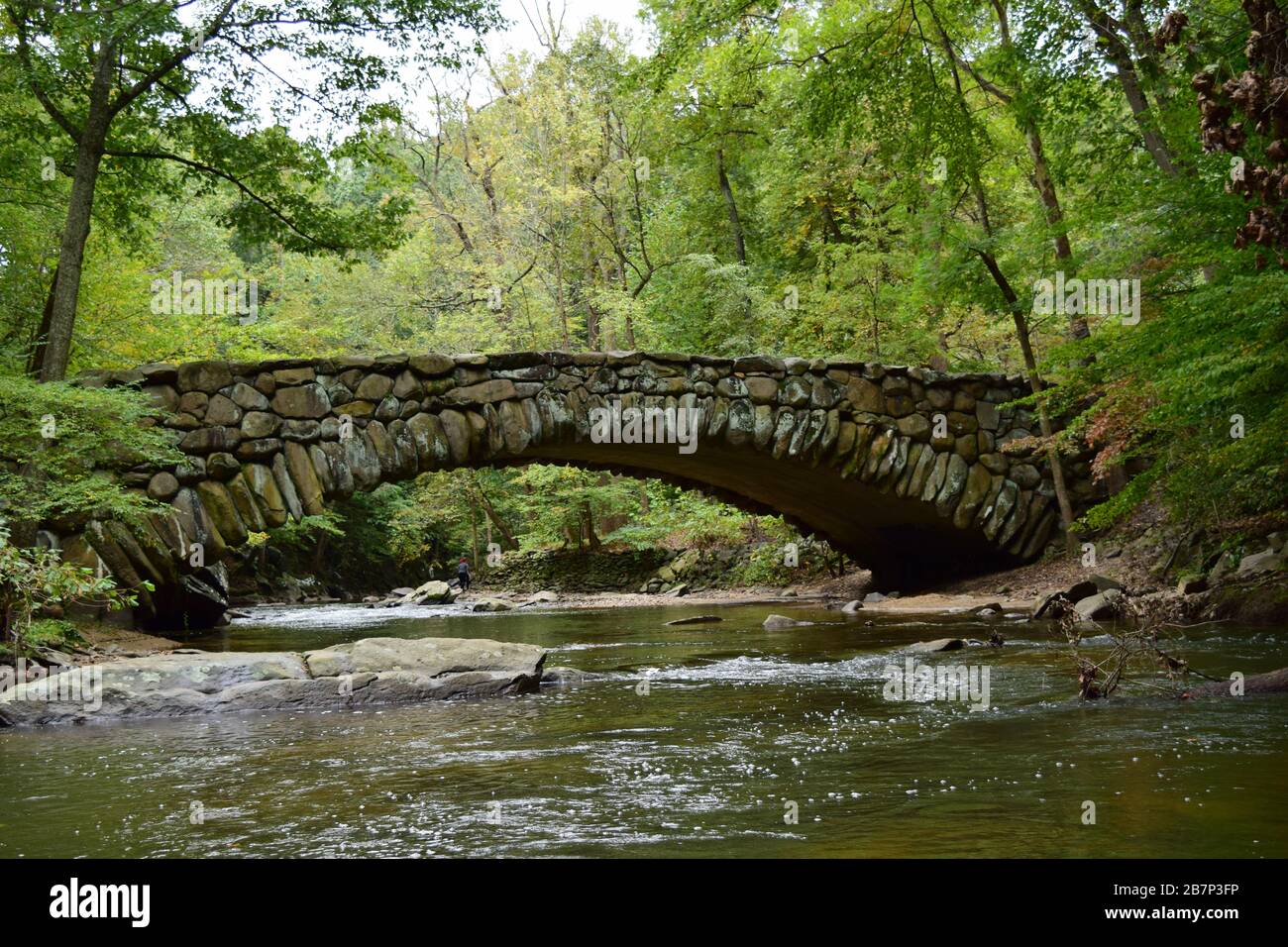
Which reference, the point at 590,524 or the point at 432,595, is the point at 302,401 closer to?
the point at 432,595

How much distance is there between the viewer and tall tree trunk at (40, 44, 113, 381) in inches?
340

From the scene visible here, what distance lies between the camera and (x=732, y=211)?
24.0 meters

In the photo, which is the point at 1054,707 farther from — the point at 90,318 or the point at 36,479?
the point at 90,318

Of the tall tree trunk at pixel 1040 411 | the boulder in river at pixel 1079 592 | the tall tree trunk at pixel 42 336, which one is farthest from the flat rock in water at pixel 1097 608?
the tall tree trunk at pixel 42 336

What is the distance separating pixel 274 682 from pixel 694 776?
11.1 feet

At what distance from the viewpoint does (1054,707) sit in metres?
4.94

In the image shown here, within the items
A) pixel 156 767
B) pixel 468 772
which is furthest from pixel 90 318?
pixel 468 772

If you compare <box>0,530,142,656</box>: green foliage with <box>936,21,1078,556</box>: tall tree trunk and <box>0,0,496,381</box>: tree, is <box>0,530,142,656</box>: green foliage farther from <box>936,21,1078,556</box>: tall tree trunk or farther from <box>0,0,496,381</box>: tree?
<box>936,21,1078,556</box>: tall tree trunk

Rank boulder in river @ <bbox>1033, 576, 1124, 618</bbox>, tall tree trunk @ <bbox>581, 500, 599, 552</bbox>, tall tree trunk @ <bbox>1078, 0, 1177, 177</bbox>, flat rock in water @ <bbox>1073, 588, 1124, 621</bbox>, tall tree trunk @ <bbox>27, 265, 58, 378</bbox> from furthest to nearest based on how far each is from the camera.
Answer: tall tree trunk @ <bbox>581, 500, 599, 552</bbox>, tall tree trunk @ <bbox>27, 265, 58, 378</bbox>, boulder in river @ <bbox>1033, 576, 1124, 618</bbox>, flat rock in water @ <bbox>1073, 588, 1124, 621</bbox>, tall tree trunk @ <bbox>1078, 0, 1177, 177</bbox>

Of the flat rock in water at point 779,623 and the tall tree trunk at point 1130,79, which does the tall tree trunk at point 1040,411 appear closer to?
the tall tree trunk at point 1130,79

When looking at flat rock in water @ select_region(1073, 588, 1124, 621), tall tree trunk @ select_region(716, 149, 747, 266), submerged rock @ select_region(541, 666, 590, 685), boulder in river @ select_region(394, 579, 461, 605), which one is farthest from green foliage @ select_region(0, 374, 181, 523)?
tall tree trunk @ select_region(716, 149, 747, 266)

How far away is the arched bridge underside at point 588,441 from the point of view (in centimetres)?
946

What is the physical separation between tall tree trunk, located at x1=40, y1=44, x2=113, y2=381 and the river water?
14.3 feet
